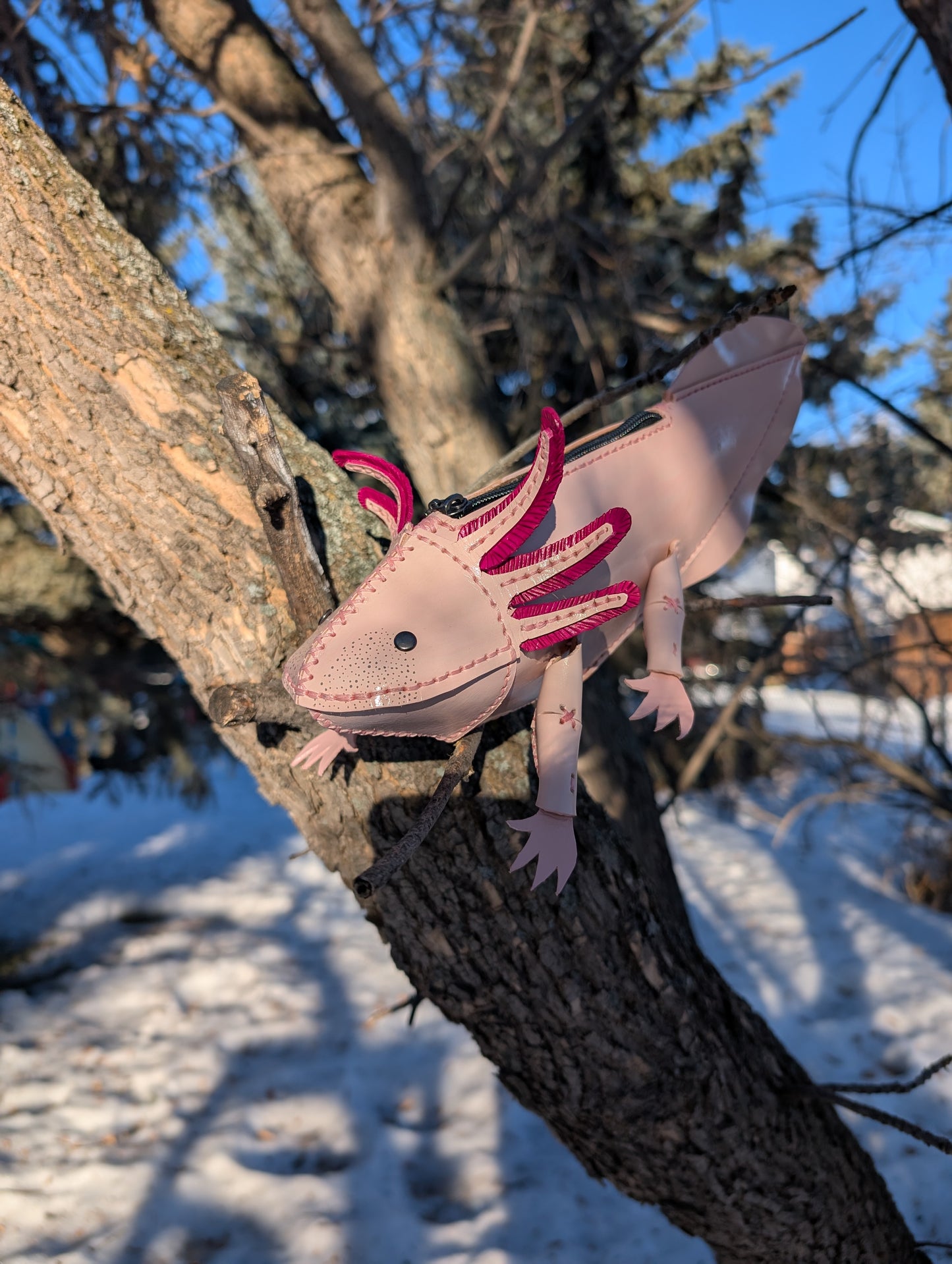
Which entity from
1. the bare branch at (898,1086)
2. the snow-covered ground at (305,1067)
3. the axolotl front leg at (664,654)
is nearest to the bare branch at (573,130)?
the axolotl front leg at (664,654)

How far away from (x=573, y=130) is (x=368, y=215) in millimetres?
782

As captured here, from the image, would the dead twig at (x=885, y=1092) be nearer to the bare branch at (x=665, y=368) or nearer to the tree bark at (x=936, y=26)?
the bare branch at (x=665, y=368)

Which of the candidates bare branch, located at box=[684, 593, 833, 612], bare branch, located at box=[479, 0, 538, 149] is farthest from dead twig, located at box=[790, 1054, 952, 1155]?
bare branch, located at box=[479, 0, 538, 149]

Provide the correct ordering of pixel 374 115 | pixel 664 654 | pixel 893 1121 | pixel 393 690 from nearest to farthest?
1. pixel 393 690
2. pixel 664 654
3. pixel 893 1121
4. pixel 374 115

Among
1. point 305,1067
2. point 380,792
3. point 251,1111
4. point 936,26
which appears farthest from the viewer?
point 305,1067

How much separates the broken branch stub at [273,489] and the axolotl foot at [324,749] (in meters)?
0.20

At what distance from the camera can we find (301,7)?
8.10ft

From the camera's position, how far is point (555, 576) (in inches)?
37.2

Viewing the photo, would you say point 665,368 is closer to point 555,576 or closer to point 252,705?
point 555,576

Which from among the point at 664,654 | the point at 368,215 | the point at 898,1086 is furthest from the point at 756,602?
the point at 368,215

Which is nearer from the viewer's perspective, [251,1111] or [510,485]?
[510,485]

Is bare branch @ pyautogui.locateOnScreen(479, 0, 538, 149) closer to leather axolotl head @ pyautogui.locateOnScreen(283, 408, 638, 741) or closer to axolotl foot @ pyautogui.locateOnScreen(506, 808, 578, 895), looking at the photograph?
leather axolotl head @ pyautogui.locateOnScreen(283, 408, 638, 741)

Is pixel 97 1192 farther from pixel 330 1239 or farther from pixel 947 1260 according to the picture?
pixel 947 1260

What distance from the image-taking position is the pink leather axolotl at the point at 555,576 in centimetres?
89
